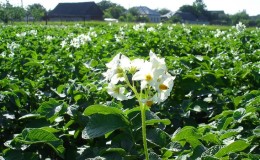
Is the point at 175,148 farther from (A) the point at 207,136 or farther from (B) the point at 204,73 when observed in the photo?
(B) the point at 204,73

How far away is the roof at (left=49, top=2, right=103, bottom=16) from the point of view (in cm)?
6890

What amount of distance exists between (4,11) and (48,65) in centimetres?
4712

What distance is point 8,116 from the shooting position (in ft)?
8.35

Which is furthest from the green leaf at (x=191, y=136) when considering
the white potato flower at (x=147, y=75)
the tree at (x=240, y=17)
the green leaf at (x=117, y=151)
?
the tree at (x=240, y=17)

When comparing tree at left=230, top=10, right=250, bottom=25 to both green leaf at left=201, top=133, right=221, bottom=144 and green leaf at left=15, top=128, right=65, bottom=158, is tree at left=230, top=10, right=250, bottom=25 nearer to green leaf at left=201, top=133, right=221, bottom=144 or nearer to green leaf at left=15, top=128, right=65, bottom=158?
green leaf at left=201, top=133, right=221, bottom=144

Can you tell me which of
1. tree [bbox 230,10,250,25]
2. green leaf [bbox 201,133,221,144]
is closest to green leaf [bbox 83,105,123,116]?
green leaf [bbox 201,133,221,144]

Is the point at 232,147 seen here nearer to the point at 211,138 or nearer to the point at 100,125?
the point at 211,138

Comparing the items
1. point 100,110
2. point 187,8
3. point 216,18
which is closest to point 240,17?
point 216,18

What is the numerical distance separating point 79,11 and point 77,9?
0.76m

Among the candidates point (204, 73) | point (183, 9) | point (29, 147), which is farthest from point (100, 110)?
point (183, 9)

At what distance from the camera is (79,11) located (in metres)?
69.5

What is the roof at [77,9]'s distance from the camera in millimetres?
68900

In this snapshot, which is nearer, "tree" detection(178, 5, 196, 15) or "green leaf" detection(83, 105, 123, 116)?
"green leaf" detection(83, 105, 123, 116)

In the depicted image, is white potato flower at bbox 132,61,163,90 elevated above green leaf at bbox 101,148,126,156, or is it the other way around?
white potato flower at bbox 132,61,163,90
